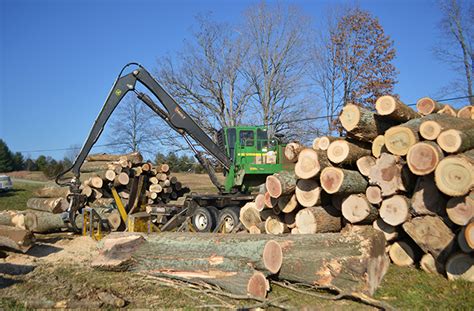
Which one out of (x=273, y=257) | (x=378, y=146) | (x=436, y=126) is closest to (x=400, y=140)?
(x=436, y=126)

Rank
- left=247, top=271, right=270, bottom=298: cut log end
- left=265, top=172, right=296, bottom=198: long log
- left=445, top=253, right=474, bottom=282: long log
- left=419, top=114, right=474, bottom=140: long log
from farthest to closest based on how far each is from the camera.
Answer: left=265, top=172, right=296, bottom=198: long log
left=419, top=114, right=474, bottom=140: long log
left=445, top=253, right=474, bottom=282: long log
left=247, top=271, right=270, bottom=298: cut log end

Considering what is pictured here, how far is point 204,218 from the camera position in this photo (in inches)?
433

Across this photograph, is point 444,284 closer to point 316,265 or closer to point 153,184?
point 316,265

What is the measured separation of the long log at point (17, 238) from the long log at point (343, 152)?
227 inches

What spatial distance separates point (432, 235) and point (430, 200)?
522mm

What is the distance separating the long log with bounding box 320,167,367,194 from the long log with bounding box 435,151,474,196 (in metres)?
1.41

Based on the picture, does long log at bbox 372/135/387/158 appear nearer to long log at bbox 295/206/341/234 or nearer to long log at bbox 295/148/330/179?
long log at bbox 295/148/330/179

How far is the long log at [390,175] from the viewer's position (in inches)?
259

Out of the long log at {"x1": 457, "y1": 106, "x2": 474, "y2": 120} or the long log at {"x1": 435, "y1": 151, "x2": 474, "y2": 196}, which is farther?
the long log at {"x1": 457, "y1": 106, "x2": 474, "y2": 120}

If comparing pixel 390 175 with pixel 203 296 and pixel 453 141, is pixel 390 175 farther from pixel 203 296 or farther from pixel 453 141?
pixel 203 296

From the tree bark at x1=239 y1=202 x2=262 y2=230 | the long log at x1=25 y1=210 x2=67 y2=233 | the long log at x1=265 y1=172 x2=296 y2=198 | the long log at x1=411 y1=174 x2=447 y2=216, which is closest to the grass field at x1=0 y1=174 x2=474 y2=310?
the long log at x1=411 y1=174 x2=447 y2=216

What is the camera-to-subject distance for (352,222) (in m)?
7.07

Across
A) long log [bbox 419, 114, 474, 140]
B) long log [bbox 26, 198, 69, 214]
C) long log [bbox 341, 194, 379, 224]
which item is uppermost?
long log [bbox 419, 114, 474, 140]

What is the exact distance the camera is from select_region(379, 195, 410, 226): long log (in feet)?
21.2
